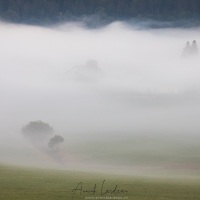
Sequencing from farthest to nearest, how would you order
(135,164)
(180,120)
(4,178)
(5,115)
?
(5,115)
(180,120)
(135,164)
(4,178)

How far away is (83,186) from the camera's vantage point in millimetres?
69000

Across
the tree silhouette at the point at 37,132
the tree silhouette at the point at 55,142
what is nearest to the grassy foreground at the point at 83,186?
the tree silhouette at the point at 55,142

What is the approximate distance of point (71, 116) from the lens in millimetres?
175750

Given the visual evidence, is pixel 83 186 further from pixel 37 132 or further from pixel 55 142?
pixel 37 132

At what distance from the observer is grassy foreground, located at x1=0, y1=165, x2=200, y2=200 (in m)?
63.2

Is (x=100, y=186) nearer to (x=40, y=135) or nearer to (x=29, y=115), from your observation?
(x=40, y=135)

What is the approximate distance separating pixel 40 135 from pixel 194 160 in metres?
49.6

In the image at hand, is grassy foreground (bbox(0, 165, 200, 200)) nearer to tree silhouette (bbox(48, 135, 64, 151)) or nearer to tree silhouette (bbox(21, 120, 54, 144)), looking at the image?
tree silhouette (bbox(48, 135, 64, 151))

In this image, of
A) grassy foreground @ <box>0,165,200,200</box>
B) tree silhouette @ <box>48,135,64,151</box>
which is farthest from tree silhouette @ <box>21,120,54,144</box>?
grassy foreground @ <box>0,165,200,200</box>

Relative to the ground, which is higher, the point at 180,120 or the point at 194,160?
the point at 180,120

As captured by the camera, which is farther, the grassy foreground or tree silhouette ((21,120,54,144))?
tree silhouette ((21,120,54,144))

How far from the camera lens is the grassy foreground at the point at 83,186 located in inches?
2486

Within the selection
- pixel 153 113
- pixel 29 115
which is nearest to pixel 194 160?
pixel 153 113

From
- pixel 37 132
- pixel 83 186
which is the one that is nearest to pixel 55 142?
pixel 37 132
